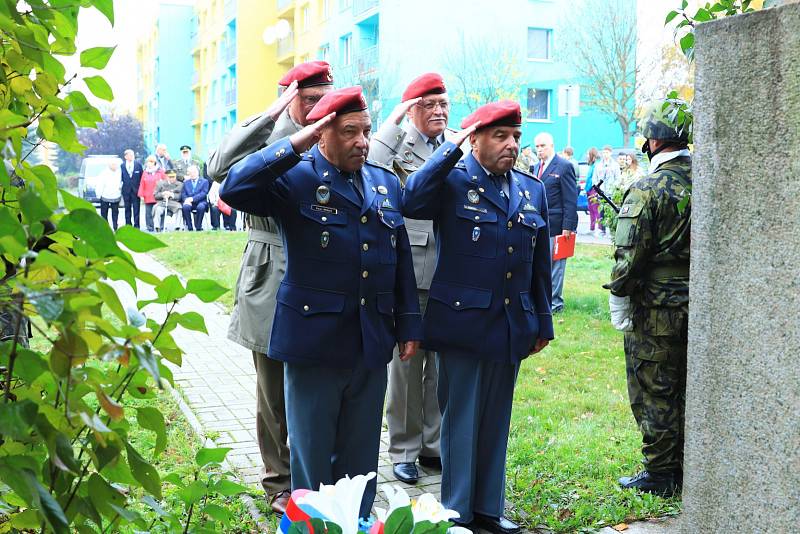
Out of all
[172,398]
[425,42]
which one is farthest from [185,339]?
[425,42]

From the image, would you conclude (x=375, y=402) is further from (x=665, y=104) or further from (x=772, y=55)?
(x=772, y=55)

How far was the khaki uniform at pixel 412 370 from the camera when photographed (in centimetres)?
555

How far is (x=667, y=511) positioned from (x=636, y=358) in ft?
2.73

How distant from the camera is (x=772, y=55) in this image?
255cm

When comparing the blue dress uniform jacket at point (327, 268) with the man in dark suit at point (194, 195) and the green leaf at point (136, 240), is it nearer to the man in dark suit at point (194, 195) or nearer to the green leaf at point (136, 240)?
the green leaf at point (136, 240)

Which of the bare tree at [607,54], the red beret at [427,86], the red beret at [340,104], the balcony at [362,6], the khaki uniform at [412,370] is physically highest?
the balcony at [362,6]

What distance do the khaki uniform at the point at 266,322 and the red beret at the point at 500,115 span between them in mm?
1002

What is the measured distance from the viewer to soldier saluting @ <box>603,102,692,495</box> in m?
4.94

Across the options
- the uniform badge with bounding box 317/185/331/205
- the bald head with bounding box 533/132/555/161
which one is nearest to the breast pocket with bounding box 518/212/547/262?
the uniform badge with bounding box 317/185/331/205

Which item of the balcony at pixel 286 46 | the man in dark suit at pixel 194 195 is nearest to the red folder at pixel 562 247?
the man in dark suit at pixel 194 195

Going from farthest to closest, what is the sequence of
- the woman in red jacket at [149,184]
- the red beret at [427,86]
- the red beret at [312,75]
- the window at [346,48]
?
the window at [346,48] < the woman in red jacket at [149,184] < the red beret at [427,86] < the red beret at [312,75]

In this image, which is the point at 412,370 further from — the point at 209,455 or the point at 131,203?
the point at 131,203

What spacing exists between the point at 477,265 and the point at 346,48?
37723 millimetres

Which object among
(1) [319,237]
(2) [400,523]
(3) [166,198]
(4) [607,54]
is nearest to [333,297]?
(1) [319,237]
